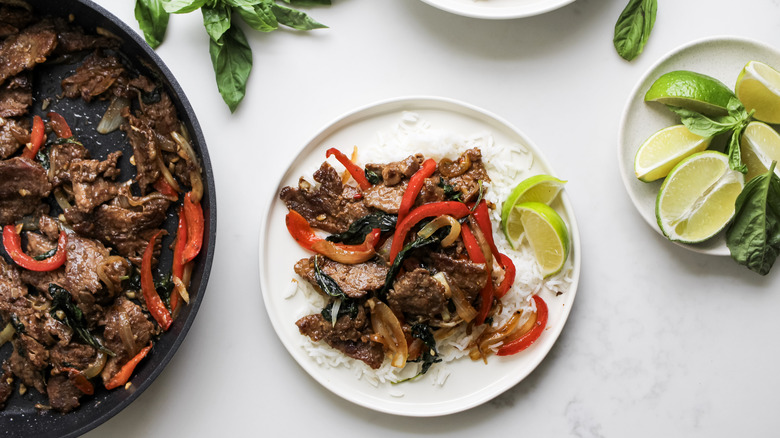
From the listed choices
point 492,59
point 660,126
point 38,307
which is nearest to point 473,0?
point 492,59

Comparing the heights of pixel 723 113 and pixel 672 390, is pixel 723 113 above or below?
above

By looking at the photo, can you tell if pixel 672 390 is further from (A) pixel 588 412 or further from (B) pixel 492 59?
(B) pixel 492 59

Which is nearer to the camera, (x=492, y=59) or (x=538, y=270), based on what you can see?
(x=538, y=270)

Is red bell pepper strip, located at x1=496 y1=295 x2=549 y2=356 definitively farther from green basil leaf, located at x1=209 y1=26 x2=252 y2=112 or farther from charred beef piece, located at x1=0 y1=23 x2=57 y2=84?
charred beef piece, located at x1=0 y1=23 x2=57 y2=84

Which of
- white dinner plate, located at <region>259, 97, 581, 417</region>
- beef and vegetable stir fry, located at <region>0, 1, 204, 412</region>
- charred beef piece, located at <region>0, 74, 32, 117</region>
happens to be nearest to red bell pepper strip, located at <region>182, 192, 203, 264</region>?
beef and vegetable stir fry, located at <region>0, 1, 204, 412</region>

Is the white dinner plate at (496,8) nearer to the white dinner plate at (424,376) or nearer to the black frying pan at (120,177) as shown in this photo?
the white dinner plate at (424,376)

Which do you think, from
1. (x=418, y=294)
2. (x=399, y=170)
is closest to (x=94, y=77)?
(x=399, y=170)

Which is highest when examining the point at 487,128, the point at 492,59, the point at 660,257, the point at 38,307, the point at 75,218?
the point at 492,59
